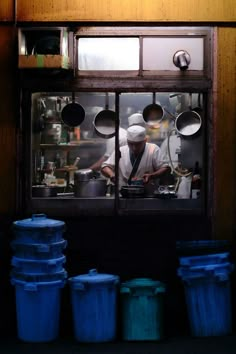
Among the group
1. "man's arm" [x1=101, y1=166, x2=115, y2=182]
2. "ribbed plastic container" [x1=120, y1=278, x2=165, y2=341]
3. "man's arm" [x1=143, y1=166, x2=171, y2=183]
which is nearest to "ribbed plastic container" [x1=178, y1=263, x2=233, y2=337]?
"ribbed plastic container" [x1=120, y1=278, x2=165, y2=341]

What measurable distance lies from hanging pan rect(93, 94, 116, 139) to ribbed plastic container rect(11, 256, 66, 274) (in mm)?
2172

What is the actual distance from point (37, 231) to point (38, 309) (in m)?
0.90

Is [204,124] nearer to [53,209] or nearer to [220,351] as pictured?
[53,209]

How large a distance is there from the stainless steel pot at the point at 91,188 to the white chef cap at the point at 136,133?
2.40 feet

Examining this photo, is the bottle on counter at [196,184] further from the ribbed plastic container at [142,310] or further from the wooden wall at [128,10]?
the wooden wall at [128,10]

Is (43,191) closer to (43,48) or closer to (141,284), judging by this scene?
(43,48)

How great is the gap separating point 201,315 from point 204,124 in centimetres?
257

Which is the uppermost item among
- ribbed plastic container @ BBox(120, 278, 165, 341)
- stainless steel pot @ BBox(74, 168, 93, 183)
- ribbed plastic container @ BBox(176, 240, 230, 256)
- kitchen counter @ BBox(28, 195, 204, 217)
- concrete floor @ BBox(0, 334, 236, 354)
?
stainless steel pot @ BBox(74, 168, 93, 183)

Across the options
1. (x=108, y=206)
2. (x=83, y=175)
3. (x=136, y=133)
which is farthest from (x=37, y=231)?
(x=136, y=133)

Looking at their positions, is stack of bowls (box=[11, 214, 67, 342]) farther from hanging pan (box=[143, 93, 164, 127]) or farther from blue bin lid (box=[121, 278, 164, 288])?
hanging pan (box=[143, 93, 164, 127])

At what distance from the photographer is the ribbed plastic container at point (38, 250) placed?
326 inches

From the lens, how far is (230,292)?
8672 millimetres

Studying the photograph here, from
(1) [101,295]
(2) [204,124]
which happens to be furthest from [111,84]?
(1) [101,295]

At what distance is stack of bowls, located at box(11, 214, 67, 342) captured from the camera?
828cm
